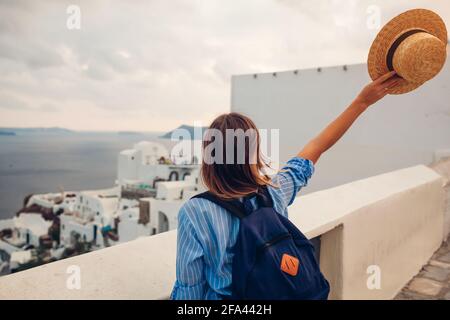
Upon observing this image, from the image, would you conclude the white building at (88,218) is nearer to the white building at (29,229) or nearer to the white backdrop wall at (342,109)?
the white building at (29,229)

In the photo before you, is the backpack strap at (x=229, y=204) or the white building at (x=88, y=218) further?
the white building at (x=88, y=218)

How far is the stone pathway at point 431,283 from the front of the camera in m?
3.01

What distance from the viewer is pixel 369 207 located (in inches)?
99.8

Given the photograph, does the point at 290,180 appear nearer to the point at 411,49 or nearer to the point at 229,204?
the point at 229,204

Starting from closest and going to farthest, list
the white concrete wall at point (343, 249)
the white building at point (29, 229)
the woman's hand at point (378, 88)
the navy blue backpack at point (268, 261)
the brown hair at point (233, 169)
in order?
1. the navy blue backpack at point (268, 261)
2. the brown hair at point (233, 169)
3. the white concrete wall at point (343, 249)
4. the woman's hand at point (378, 88)
5. the white building at point (29, 229)

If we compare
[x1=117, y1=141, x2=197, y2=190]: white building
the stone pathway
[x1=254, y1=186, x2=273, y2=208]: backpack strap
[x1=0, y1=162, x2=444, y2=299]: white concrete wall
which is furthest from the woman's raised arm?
[x1=117, y1=141, x2=197, y2=190]: white building

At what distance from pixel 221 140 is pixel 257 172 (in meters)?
0.16

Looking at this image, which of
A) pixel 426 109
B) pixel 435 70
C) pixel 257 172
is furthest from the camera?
pixel 426 109

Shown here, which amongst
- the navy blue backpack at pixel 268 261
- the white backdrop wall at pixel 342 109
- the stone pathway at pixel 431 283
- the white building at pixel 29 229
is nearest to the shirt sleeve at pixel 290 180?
the navy blue backpack at pixel 268 261

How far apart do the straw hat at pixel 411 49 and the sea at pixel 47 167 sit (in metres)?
40.8

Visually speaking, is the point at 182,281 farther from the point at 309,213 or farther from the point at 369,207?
the point at 369,207

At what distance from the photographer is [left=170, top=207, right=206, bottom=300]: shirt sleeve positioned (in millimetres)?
1043

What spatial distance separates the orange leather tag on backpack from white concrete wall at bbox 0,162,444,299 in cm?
43
